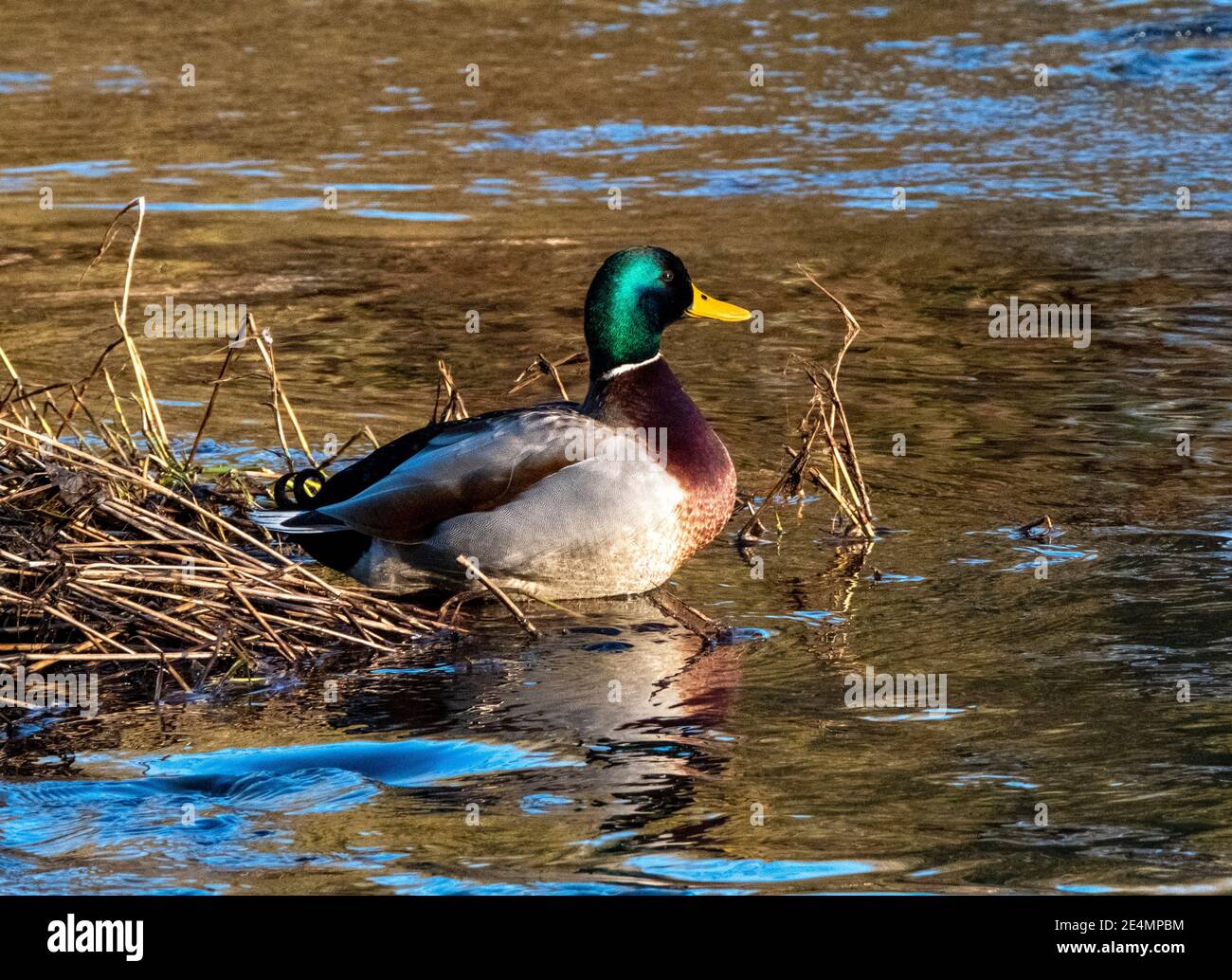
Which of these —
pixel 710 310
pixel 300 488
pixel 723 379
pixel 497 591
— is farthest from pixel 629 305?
pixel 723 379

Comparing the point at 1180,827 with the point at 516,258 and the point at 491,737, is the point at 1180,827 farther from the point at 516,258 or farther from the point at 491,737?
the point at 516,258

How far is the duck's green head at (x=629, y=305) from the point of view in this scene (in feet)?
19.6

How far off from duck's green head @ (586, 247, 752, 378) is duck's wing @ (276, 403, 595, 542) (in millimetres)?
277

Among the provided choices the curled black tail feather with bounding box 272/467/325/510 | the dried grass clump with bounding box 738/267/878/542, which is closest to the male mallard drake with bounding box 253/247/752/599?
the curled black tail feather with bounding box 272/467/325/510

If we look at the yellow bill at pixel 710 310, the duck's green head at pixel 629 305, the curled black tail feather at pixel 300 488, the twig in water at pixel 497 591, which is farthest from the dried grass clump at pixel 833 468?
the curled black tail feather at pixel 300 488

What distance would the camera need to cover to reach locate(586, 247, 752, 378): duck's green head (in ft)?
19.6

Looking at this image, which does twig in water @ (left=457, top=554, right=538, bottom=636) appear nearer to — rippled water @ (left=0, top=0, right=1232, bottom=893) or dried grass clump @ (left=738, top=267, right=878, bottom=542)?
rippled water @ (left=0, top=0, right=1232, bottom=893)

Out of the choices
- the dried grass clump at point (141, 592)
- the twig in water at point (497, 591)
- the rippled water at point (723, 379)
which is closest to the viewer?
the rippled water at point (723, 379)

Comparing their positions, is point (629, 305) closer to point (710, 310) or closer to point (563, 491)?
point (710, 310)

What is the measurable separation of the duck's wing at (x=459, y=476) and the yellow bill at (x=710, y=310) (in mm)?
592

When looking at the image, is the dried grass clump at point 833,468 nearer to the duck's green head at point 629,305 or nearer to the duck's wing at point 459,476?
the duck's green head at point 629,305

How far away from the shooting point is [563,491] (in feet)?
18.5

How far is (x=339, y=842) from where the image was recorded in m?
4.20

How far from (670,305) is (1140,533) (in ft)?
5.68
